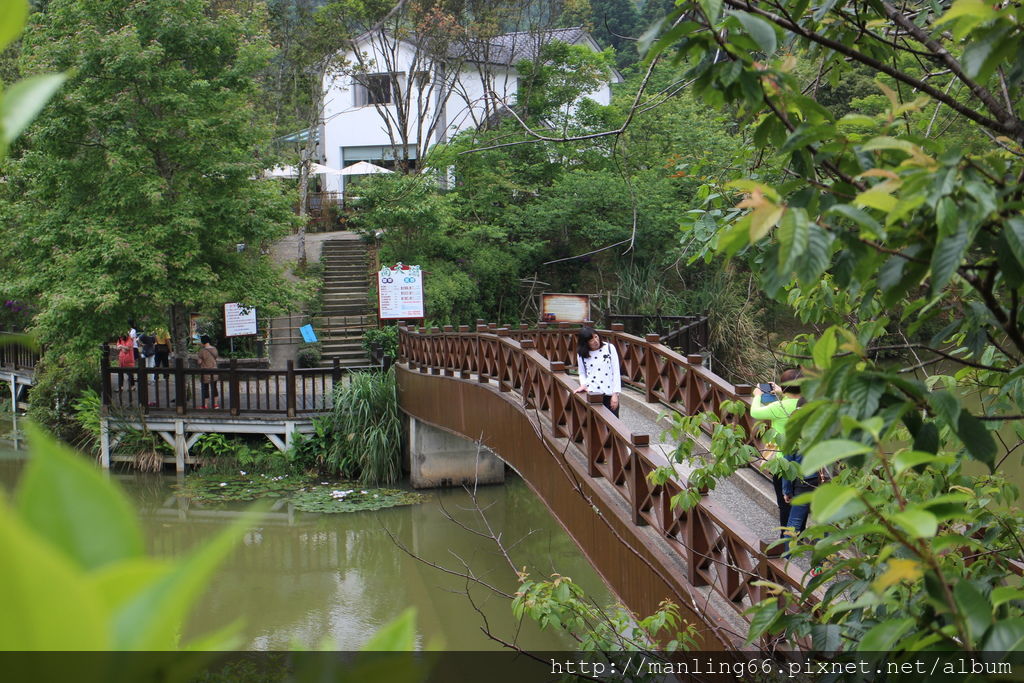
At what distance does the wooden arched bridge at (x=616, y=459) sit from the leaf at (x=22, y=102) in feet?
7.59

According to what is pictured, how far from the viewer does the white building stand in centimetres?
2250

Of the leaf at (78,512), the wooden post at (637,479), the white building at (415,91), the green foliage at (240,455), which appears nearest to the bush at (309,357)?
the green foliage at (240,455)

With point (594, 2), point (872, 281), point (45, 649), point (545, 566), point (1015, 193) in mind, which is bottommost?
point (545, 566)

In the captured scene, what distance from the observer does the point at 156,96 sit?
13469mm

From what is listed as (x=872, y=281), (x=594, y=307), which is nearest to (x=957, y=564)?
(x=872, y=281)

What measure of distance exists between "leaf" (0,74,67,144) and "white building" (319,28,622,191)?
19.1 m

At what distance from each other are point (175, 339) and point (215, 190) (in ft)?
9.51

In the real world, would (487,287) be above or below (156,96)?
below

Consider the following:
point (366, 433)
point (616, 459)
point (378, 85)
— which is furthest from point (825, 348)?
point (378, 85)

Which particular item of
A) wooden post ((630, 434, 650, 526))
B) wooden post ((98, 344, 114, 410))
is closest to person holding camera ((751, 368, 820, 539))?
wooden post ((630, 434, 650, 526))

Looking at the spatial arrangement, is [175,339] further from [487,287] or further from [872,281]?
[872,281]

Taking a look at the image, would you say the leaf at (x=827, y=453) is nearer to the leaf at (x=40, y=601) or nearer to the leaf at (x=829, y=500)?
the leaf at (x=829, y=500)

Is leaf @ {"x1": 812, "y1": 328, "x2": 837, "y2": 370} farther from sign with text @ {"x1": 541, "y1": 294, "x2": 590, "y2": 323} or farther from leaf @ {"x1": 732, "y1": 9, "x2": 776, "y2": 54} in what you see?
sign with text @ {"x1": 541, "y1": 294, "x2": 590, "y2": 323}

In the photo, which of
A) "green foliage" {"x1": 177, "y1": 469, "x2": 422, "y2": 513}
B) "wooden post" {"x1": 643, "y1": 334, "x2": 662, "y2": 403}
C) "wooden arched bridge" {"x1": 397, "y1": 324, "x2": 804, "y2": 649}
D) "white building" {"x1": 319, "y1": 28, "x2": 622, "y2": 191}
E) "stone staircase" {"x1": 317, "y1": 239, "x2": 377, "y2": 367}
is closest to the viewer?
"wooden arched bridge" {"x1": 397, "y1": 324, "x2": 804, "y2": 649}
